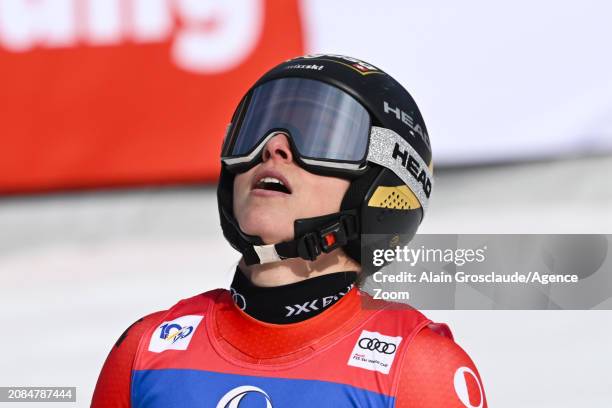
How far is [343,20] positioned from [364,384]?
2.90m

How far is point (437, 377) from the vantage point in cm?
175

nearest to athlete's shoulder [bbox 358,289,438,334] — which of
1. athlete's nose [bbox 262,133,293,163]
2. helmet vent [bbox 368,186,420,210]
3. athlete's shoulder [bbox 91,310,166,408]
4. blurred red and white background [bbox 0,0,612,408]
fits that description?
helmet vent [bbox 368,186,420,210]

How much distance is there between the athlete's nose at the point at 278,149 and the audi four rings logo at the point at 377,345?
38cm

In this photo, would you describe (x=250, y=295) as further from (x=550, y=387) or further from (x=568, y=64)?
(x=568, y=64)

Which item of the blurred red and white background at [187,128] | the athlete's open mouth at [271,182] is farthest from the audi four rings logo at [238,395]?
the blurred red and white background at [187,128]

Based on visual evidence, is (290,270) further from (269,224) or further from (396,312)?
(396,312)

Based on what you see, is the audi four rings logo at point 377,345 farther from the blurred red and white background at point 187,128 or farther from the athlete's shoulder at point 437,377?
the blurred red and white background at point 187,128

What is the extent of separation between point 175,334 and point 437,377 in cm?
53

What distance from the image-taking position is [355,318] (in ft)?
6.35

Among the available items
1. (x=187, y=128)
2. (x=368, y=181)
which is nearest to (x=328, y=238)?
(x=368, y=181)

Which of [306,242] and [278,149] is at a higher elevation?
[278,149]

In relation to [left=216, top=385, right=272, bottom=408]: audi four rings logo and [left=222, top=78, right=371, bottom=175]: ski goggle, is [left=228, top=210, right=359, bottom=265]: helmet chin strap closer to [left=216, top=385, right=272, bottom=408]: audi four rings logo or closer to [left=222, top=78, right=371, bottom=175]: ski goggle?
[left=222, top=78, right=371, bottom=175]: ski goggle

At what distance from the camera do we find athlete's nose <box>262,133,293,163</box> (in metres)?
1.94

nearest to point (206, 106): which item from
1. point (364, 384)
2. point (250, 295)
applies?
point (250, 295)
